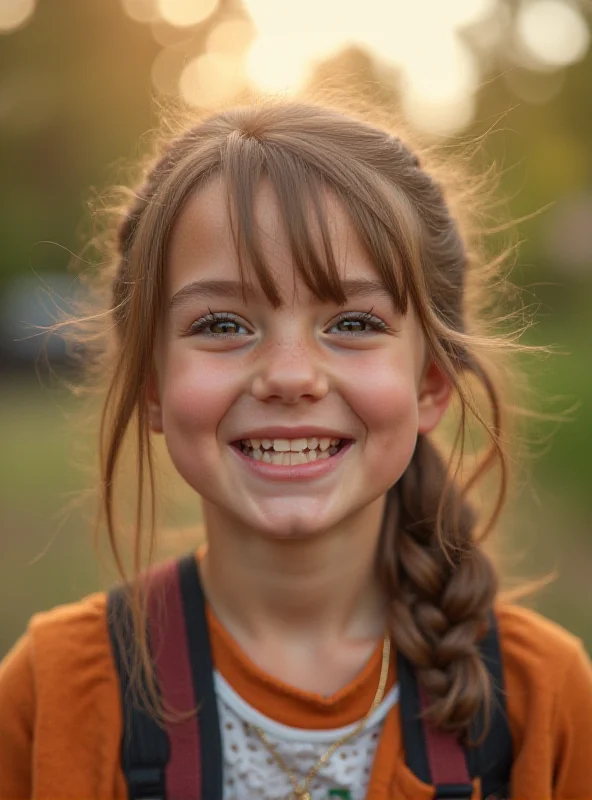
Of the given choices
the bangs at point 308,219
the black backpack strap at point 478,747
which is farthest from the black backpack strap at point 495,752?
the bangs at point 308,219

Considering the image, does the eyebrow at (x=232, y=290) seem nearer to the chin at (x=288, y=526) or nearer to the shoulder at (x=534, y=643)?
the chin at (x=288, y=526)

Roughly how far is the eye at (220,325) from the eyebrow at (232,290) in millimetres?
Result: 42

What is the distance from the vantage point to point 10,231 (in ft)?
74.3

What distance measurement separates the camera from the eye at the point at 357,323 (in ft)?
6.64

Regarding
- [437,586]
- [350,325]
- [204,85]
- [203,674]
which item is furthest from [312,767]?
[204,85]

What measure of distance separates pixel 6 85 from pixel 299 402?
19591 millimetres

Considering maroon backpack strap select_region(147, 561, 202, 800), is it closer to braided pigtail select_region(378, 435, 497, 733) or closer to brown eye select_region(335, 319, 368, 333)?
braided pigtail select_region(378, 435, 497, 733)

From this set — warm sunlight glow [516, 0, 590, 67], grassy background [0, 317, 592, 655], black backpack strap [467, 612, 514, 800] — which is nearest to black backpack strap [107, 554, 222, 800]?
grassy background [0, 317, 592, 655]

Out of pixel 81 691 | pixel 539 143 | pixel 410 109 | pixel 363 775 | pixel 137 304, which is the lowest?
pixel 363 775

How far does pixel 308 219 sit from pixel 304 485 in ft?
1.79

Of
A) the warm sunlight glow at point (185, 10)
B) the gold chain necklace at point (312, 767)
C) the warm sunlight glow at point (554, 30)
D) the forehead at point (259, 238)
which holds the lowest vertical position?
the gold chain necklace at point (312, 767)

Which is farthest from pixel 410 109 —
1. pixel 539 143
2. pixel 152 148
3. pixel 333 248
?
pixel 539 143

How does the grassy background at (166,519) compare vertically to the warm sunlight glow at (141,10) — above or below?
below

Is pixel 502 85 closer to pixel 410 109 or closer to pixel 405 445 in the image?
pixel 410 109
